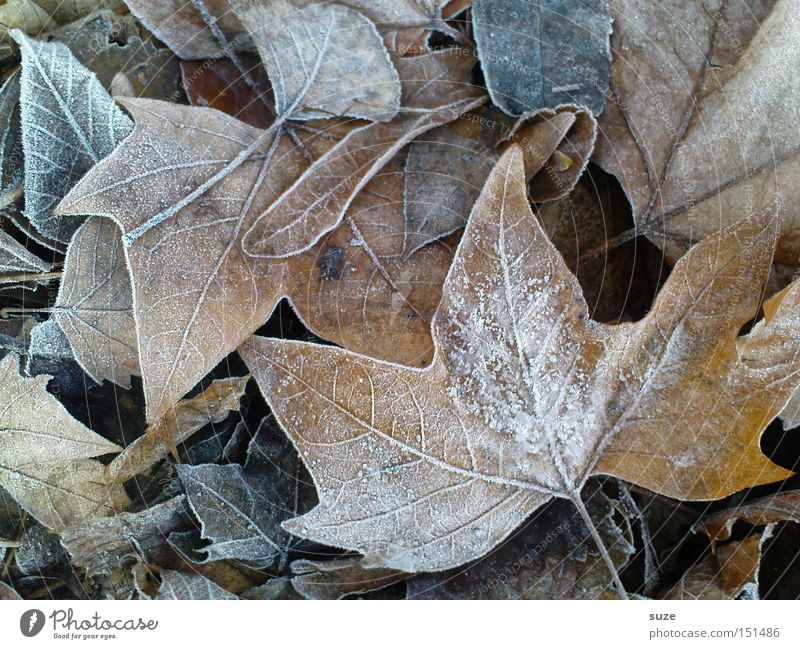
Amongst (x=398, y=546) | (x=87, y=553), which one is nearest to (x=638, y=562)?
(x=398, y=546)

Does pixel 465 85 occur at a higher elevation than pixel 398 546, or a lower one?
higher

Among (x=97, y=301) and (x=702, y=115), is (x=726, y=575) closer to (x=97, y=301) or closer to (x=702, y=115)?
(x=702, y=115)

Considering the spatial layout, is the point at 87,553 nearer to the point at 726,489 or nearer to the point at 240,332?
the point at 240,332

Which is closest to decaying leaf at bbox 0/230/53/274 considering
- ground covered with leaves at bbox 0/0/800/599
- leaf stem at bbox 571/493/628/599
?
ground covered with leaves at bbox 0/0/800/599

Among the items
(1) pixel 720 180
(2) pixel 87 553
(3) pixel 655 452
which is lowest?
(2) pixel 87 553
